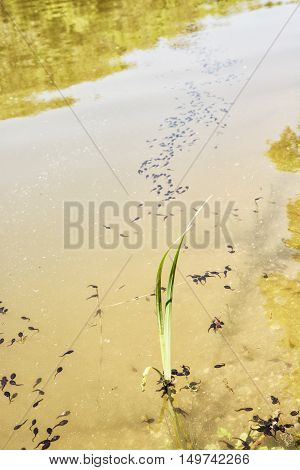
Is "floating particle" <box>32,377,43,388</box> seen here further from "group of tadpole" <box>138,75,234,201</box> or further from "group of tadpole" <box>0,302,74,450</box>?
"group of tadpole" <box>138,75,234,201</box>

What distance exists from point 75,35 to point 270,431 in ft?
47.5

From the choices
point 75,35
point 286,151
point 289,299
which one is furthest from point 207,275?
point 75,35

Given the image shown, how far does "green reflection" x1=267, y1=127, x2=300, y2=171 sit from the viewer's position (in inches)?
215

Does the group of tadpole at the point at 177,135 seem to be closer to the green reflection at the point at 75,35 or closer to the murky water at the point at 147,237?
the murky water at the point at 147,237

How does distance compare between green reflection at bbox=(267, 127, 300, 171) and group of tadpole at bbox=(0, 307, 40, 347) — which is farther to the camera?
green reflection at bbox=(267, 127, 300, 171)

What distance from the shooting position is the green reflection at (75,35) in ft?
32.2

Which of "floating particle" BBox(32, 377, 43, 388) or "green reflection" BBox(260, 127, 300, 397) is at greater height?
"green reflection" BBox(260, 127, 300, 397)

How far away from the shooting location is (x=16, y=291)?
4.14 metres

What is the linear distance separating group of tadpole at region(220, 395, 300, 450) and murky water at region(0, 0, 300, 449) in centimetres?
6

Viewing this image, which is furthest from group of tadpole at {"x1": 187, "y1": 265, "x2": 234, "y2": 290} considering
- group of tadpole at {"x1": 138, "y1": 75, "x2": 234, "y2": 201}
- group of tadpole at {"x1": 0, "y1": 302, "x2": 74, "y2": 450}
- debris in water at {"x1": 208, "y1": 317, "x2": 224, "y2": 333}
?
group of tadpole at {"x1": 138, "y1": 75, "x2": 234, "y2": 201}

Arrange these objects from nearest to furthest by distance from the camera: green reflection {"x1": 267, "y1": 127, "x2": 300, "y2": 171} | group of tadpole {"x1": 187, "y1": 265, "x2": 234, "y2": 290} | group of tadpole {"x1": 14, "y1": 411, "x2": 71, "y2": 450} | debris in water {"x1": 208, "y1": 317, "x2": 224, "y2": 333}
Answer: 1. group of tadpole {"x1": 14, "y1": 411, "x2": 71, "y2": 450}
2. debris in water {"x1": 208, "y1": 317, "x2": 224, "y2": 333}
3. group of tadpole {"x1": 187, "y1": 265, "x2": 234, "y2": 290}
4. green reflection {"x1": 267, "y1": 127, "x2": 300, "y2": 171}

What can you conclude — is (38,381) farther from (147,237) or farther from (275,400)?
(147,237)

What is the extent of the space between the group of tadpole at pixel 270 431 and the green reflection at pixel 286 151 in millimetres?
3701

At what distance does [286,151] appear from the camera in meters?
5.80
